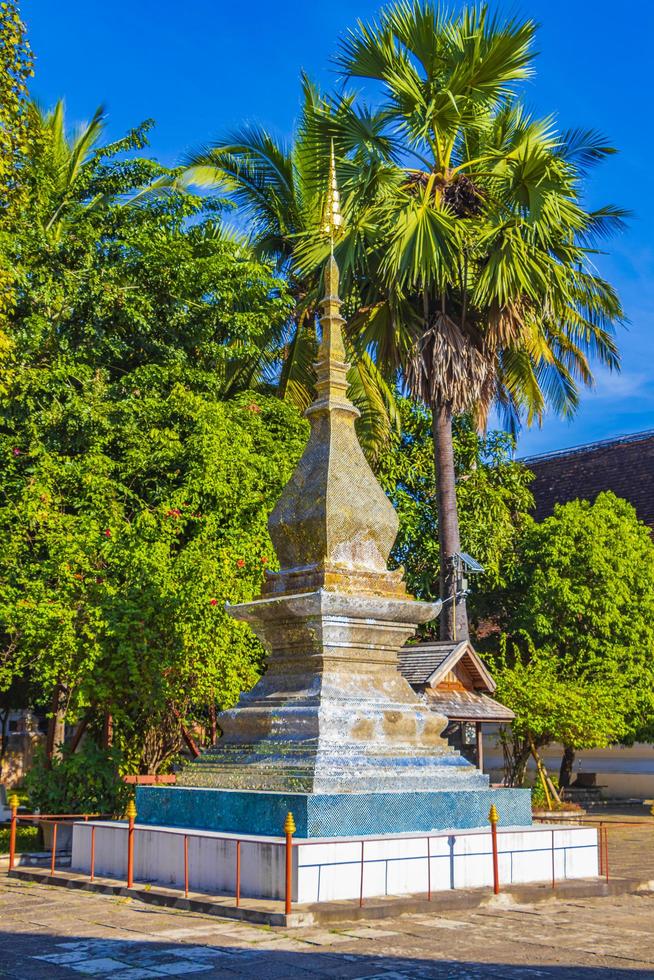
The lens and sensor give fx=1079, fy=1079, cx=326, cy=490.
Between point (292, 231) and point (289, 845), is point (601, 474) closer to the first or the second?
point (292, 231)

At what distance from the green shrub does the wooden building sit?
18.4 ft

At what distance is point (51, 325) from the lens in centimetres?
1977

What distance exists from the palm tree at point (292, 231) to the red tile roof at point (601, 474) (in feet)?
33.6

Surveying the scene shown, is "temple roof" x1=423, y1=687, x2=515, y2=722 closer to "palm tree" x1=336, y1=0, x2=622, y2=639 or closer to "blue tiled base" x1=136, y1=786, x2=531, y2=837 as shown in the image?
"palm tree" x1=336, y1=0, x2=622, y2=639

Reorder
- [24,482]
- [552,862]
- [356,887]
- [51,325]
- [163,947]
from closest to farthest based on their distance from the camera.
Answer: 1. [163,947]
2. [356,887]
3. [552,862]
4. [24,482]
5. [51,325]

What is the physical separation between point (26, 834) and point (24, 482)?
5.98 m

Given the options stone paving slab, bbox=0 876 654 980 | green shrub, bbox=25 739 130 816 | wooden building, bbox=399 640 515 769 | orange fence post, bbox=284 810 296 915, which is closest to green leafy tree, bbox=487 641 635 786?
wooden building, bbox=399 640 515 769

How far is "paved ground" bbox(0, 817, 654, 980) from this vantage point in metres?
6.58

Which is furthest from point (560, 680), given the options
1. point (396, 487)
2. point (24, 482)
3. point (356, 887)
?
point (356, 887)

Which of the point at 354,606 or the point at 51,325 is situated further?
the point at 51,325

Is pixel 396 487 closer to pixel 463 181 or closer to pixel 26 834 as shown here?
pixel 463 181

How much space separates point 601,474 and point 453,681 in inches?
602

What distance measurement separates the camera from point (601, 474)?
109ft

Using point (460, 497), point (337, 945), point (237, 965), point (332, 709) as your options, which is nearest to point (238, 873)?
point (337, 945)
